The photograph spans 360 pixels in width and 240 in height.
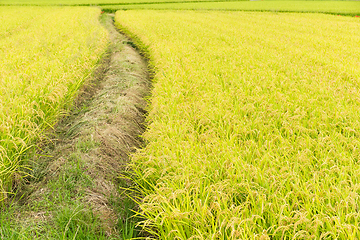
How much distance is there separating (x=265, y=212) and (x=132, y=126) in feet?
9.06

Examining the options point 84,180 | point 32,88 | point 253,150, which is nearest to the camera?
point 253,150

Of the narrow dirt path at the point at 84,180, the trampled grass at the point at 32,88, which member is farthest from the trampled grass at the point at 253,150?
the trampled grass at the point at 32,88

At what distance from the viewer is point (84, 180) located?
9.28 feet

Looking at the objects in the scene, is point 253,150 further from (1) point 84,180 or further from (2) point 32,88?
(2) point 32,88

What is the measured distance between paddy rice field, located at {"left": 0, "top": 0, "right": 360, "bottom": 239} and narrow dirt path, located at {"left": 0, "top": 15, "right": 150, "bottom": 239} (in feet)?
0.71

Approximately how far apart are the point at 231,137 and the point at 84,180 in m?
1.67

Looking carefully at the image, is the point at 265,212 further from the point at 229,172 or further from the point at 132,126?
the point at 132,126

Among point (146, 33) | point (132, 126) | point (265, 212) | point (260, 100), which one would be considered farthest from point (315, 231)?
point (146, 33)

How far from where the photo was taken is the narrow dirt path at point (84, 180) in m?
2.26

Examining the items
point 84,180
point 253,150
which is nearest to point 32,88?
point 84,180

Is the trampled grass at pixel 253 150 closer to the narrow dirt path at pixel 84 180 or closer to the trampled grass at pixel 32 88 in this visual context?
the narrow dirt path at pixel 84 180

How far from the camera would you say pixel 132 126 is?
13.8 ft

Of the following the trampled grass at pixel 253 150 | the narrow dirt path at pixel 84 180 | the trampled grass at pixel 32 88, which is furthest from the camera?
the trampled grass at pixel 32 88

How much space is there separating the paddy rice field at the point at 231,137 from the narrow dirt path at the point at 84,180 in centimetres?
22
